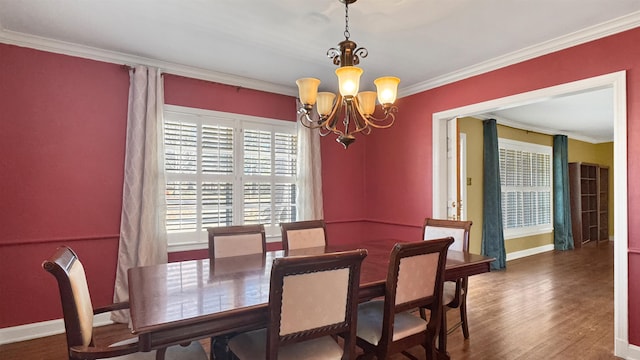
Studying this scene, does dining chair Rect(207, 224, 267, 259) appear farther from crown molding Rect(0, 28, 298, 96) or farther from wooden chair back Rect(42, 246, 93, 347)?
crown molding Rect(0, 28, 298, 96)

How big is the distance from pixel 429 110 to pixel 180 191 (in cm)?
291

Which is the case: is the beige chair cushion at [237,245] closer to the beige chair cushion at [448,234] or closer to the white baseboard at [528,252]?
the beige chair cushion at [448,234]

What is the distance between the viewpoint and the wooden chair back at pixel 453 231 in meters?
2.88

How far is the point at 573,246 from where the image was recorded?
7227 millimetres

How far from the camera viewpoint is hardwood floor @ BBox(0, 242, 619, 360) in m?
2.65

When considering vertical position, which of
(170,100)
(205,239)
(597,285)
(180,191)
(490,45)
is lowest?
(597,285)

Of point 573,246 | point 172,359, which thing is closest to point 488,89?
point 172,359

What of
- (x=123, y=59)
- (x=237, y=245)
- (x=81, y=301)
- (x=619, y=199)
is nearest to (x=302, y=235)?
(x=237, y=245)

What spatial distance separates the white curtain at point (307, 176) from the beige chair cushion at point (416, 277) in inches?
92.2

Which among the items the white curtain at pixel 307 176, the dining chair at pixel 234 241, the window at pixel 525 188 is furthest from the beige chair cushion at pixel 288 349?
the window at pixel 525 188

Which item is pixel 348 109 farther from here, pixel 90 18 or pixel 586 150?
pixel 586 150

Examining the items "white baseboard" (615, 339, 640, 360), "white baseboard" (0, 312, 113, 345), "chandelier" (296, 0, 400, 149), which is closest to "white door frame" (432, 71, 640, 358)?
"white baseboard" (615, 339, 640, 360)

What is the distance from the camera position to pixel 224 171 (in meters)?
3.81

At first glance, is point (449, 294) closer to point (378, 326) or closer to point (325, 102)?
point (378, 326)
